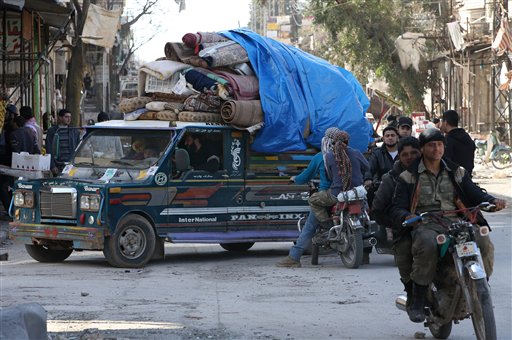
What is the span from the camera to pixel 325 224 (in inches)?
528

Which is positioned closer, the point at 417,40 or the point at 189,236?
the point at 189,236

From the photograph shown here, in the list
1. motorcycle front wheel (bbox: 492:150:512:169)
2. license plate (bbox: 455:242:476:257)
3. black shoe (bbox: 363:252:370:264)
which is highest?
motorcycle front wheel (bbox: 492:150:512:169)

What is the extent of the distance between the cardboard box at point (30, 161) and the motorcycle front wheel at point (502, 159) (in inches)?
788

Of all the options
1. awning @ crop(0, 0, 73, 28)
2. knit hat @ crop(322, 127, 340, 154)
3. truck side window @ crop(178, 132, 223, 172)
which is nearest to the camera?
knit hat @ crop(322, 127, 340, 154)

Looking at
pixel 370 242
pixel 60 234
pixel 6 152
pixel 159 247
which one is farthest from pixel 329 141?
pixel 6 152

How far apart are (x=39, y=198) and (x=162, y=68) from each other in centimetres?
259

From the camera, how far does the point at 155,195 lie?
525 inches

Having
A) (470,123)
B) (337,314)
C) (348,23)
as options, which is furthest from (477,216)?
(470,123)

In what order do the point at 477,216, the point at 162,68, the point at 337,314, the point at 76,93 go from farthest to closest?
the point at 76,93, the point at 162,68, the point at 337,314, the point at 477,216

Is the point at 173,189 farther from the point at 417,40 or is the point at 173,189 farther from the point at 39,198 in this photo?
the point at 417,40

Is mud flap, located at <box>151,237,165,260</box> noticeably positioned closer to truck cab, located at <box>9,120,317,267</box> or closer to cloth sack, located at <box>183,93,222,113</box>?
truck cab, located at <box>9,120,317,267</box>

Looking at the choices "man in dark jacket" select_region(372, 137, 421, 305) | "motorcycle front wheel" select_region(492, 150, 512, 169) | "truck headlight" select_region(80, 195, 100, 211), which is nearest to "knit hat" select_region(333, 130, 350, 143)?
"truck headlight" select_region(80, 195, 100, 211)

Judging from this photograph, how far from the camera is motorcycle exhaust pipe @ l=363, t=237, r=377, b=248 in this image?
512 inches

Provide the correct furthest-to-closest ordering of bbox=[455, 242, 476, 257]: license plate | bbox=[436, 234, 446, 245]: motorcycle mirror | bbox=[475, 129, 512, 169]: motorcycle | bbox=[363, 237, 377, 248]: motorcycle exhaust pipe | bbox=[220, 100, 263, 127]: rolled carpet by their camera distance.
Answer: bbox=[475, 129, 512, 169]: motorcycle, bbox=[220, 100, 263, 127]: rolled carpet, bbox=[363, 237, 377, 248]: motorcycle exhaust pipe, bbox=[436, 234, 446, 245]: motorcycle mirror, bbox=[455, 242, 476, 257]: license plate
